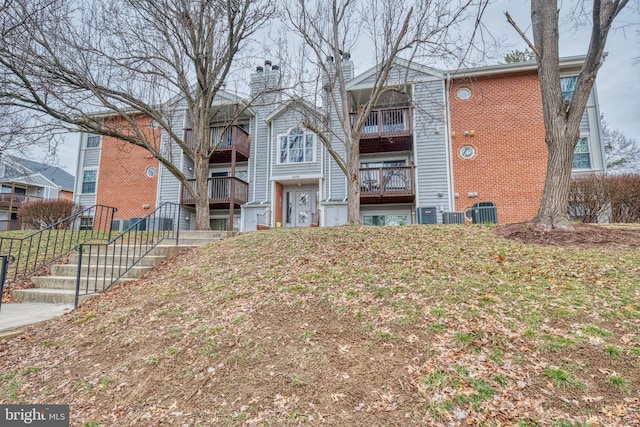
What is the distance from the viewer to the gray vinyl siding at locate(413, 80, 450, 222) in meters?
13.6

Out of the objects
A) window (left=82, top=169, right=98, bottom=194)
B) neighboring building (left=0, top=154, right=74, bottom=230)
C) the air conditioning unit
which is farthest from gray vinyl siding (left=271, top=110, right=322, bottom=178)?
neighboring building (left=0, top=154, right=74, bottom=230)

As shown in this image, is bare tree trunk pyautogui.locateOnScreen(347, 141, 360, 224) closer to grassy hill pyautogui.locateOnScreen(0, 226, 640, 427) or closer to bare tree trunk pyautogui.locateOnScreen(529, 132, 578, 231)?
grassy hill pyautogui.locateOnScreen(0, 226, 640, 427)

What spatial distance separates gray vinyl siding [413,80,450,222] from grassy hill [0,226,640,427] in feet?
26.8

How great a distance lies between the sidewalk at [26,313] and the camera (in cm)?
428

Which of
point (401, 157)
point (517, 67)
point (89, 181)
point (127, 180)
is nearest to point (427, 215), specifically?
point (401, 157)

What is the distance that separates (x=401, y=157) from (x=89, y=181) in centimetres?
1712

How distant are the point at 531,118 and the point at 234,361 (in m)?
15.4

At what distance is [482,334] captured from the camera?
3.22 m

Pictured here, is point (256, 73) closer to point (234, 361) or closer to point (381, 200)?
point (381, 200)

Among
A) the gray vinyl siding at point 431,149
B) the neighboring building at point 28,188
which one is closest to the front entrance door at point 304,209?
the gray vinyl siding at point 431,149

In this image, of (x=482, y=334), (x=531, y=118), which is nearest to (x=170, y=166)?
(x=482, y=334)

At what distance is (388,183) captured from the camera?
13469 millimetres

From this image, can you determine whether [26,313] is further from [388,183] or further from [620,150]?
[620,150]

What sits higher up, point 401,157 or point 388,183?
point 401,157
